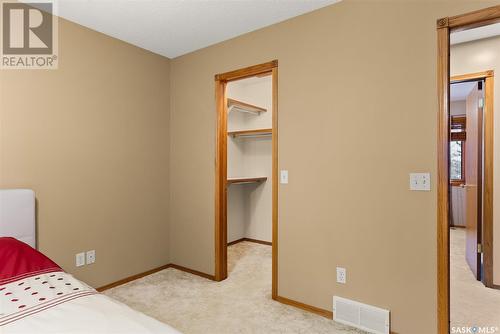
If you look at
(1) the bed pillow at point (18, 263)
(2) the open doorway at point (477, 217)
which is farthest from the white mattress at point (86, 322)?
(2) the open doorway at point (477, 217)

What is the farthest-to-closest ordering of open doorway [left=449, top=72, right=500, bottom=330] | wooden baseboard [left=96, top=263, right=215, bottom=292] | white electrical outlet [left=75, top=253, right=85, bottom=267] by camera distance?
wooden baseboard [left=96, top=263, right=215, bottom=292] → white electrical outlet [left=75, top=253, right=85, bottom=267] → open doorway [left=449, top=72, right=500, bottom=330]

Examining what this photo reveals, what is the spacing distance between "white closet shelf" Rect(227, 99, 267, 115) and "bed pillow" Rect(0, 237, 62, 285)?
2572 millimetres

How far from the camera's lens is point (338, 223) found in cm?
230

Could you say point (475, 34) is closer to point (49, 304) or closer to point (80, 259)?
point (49, 304)

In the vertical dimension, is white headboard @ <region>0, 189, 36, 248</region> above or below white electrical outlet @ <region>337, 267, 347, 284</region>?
above

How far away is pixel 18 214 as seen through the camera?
216 centimetres

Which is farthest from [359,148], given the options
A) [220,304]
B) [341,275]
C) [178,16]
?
[178,16]

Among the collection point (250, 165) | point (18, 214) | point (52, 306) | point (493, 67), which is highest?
point (493, 67)

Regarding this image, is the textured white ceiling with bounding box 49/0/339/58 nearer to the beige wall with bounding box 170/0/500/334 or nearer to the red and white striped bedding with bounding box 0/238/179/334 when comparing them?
the beige wall with bounding box 170/0/500/334

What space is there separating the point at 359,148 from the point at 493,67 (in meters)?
1.96

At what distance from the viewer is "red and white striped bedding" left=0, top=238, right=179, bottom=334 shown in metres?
1.12

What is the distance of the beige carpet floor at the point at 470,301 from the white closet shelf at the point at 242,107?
3.11 m

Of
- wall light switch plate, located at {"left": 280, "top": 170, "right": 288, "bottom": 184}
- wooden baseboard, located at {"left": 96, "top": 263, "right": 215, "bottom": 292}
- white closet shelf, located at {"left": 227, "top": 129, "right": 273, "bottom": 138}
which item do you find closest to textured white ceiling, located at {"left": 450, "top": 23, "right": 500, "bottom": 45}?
wall light switch plate, located at {"left": 280, "top": 170, "right": 288, "bottom": 184}

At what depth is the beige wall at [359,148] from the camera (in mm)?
1961
